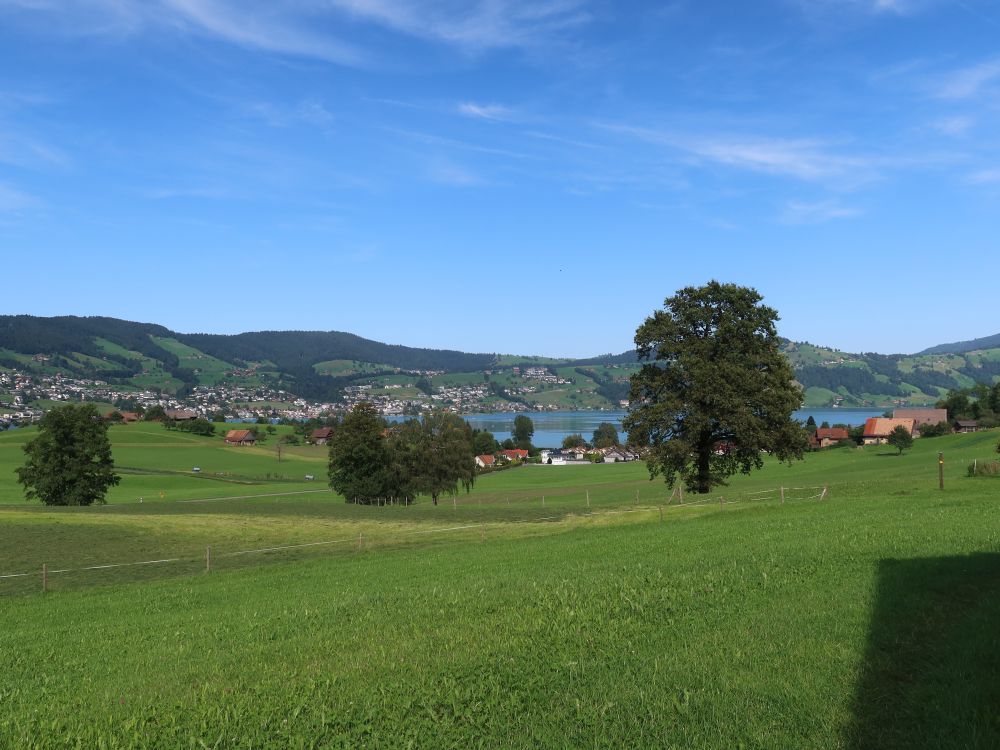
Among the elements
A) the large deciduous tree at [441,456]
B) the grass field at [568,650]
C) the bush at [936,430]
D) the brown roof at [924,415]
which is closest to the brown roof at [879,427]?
the bush at [936,430]

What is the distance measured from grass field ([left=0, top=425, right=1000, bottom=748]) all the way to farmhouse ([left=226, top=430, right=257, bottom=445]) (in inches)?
6638

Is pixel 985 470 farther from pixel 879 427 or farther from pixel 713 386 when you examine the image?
pixel 879 427

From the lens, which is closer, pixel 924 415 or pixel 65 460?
pixel 65 460

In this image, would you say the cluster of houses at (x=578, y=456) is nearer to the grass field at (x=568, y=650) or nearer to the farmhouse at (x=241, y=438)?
the farmhouse at (x=241, y=438)

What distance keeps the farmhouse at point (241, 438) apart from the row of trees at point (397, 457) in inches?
4177

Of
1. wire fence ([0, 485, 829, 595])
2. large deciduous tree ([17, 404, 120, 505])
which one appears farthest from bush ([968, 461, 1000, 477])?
large deciduous tree ([17, 404, 120, 505])

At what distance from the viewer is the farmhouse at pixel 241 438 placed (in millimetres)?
190000

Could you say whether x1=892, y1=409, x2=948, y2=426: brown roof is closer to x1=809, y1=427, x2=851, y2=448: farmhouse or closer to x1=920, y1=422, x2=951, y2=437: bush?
x1=809, y1=427, x2=851, y2=448: farmhouse

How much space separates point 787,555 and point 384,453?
73851mm

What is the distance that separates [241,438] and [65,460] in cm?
10885

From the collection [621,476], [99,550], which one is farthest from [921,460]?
[99,550]

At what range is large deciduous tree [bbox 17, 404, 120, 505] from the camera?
280 feet

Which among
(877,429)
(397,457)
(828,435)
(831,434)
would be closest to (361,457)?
(397,457)

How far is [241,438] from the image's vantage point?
634 ft
